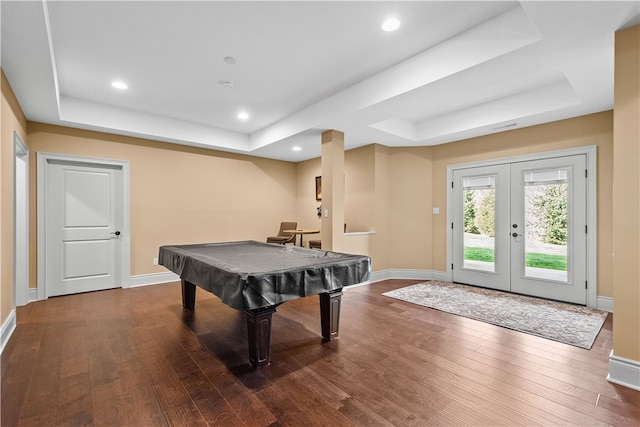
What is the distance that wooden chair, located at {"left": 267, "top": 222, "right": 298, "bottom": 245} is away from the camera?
6027 mm

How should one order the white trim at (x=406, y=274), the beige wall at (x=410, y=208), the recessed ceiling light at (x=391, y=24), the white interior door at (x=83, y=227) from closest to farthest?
1. the recessed ceiling light at (x=391, y=24)
2. the white interior door at (x=83, y=227)
3. the white trim at (x=406, y=274)
4. the beige wall at (x=410, y=208)

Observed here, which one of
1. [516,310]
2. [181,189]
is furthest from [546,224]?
[181,189]

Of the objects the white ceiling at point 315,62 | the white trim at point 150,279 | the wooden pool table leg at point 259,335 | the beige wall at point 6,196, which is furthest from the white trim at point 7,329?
the white ceiling at point 315,62

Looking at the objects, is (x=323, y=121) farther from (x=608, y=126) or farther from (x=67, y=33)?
(x=608, y=126)

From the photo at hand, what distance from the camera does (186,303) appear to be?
3.79m

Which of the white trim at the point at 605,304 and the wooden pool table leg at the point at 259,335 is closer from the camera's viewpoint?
the wooden pool table leg at the point at 259,335

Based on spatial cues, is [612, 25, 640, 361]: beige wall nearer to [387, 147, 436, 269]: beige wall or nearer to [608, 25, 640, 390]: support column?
[608, 25, 640, 390]: support column

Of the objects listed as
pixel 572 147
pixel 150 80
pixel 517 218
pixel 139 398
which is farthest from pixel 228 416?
pixel 572 147

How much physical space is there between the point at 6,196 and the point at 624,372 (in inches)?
222

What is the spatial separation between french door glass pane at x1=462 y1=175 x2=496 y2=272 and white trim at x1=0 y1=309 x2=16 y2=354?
5.99 meters

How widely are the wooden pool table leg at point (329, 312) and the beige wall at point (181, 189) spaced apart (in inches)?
148

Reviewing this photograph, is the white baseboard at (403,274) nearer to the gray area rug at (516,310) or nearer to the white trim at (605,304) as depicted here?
the gray area rug at (516,310)

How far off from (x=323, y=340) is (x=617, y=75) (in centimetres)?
322

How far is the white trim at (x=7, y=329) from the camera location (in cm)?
265
